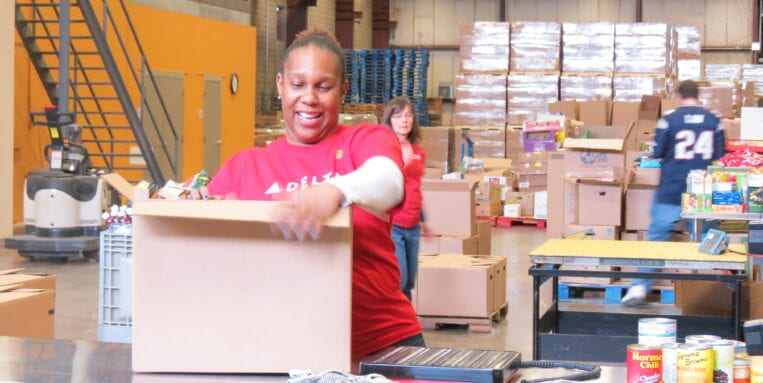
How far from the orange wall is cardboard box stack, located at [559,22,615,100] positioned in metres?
4.91

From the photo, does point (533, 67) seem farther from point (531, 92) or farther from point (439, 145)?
point (439, 145)

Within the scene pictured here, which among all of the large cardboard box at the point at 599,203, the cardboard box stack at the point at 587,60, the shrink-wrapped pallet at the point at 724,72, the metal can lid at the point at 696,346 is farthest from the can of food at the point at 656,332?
the shrink-wrapped pallet at the point at 724,72

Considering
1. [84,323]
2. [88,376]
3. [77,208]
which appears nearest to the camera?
[88,376]

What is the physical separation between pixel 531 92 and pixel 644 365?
1463 centimetres

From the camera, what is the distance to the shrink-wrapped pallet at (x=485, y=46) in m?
16.3

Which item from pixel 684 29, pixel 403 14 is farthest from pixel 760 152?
pixel 403 14

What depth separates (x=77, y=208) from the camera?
10.2 meters

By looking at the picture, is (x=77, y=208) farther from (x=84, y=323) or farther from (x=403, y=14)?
(x=403, y=14)

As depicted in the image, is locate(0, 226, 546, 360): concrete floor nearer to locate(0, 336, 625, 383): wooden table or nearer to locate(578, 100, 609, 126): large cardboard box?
locate(578, 100, 609, 126): large cardboard box

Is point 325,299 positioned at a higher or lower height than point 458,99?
lower

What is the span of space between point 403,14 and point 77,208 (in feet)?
51.9

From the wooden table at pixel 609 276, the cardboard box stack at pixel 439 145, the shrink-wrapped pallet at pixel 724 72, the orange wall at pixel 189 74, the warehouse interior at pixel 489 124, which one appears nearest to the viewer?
the wooden table at pixel 609 276

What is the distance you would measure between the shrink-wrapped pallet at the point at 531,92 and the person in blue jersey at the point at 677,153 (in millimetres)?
8701

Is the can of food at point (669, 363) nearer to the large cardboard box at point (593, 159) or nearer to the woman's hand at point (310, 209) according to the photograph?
the woman's hand at point (310, 209)
